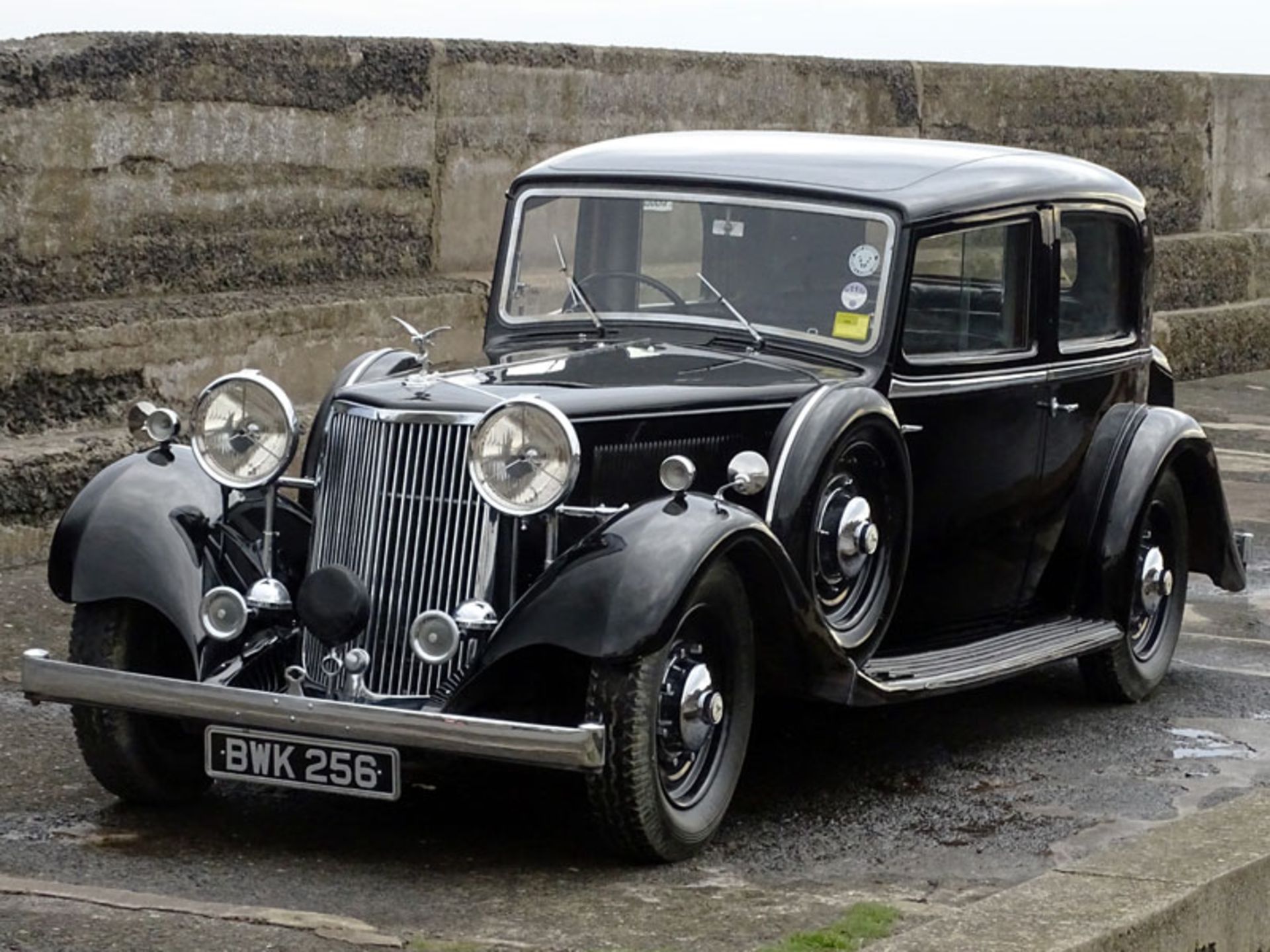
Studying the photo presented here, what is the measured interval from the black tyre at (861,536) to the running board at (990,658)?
0.42ft

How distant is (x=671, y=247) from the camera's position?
262 inches

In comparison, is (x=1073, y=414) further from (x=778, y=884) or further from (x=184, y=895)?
(x=184, y=895)

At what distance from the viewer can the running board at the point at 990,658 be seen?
20.0 ft

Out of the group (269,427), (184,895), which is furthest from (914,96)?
(184,895)

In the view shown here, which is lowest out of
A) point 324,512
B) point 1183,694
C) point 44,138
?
point 1183,694

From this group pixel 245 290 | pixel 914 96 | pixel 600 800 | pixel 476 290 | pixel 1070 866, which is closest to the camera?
pixel 1070 866

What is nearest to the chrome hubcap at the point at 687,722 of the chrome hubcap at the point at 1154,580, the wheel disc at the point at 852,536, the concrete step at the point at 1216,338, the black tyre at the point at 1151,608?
the wheel disc at the point at 852,536

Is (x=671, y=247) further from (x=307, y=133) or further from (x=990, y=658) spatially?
(x=307, y=133)

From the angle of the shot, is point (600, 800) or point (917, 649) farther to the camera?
point (917, 649)

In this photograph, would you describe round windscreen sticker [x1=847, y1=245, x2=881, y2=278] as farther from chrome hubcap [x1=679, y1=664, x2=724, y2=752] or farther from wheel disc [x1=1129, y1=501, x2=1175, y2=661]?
chrome hubcap [x1=679, y1=664, x2=724, y2=752]

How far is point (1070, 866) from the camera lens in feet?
15.6

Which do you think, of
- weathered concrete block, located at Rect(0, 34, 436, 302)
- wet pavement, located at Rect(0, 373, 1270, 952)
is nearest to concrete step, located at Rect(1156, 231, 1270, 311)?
weathered concrete block, located at Rect(0, 34, 436, 302)

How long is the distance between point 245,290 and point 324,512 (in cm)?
447

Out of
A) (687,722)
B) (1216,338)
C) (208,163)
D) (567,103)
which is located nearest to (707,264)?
(687,722)
